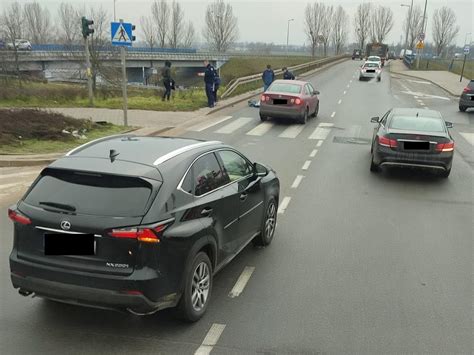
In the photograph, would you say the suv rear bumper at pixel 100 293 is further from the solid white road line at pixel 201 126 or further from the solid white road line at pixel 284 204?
the solid white road line at pixel 201 126

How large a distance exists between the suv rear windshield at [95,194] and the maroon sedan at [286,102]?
562 inches

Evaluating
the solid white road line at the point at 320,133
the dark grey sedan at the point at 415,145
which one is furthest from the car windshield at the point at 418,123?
the solid white road line at the point at 320,133

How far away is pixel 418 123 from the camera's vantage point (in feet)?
35.1

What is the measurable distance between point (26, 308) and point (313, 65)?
53.0m

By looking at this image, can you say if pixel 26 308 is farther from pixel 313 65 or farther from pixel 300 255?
pixel 313 65

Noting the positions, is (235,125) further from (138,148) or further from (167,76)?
(138,148)

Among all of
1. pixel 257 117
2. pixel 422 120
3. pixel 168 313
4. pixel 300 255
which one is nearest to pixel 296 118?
pixel 257 117

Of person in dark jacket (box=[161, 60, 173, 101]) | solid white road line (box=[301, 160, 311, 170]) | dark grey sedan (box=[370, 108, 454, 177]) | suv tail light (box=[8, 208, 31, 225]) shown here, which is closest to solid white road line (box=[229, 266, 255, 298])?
suv tail light (box=[8, 208, 31, 225])

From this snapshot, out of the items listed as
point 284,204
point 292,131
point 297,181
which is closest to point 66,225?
point 284,204

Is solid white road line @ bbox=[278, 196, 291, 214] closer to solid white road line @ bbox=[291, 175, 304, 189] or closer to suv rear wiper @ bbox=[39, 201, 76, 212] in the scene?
solid white road line @ bbox=[291, 175, 304, 189]

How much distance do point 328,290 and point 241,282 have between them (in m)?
0.96

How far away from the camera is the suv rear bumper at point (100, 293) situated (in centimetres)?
390

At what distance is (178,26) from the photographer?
390 feet

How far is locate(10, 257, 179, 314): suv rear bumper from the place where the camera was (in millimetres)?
3898
